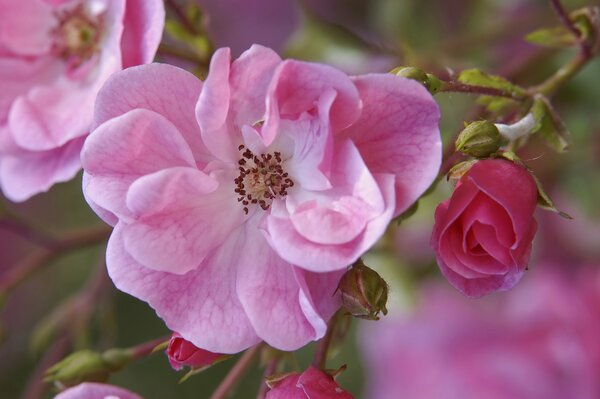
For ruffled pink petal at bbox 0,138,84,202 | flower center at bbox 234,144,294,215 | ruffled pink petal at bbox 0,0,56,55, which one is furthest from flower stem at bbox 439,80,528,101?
ruffled pink petal at bbox 0,0,56,55

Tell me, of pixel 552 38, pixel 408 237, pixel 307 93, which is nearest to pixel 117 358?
pixel 307 93

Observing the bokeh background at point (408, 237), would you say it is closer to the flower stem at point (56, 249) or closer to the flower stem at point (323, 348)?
the flower stem at point (56, 249)

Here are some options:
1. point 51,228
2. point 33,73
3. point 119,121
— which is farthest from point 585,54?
point 51,228

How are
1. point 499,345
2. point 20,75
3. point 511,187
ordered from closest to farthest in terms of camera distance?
point 511,187 → point 20,75 → point 499,345

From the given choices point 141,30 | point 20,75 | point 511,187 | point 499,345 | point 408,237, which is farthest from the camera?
point 408,237

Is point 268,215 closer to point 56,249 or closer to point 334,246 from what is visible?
point 334,246

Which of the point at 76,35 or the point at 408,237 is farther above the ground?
the point at 76,35
